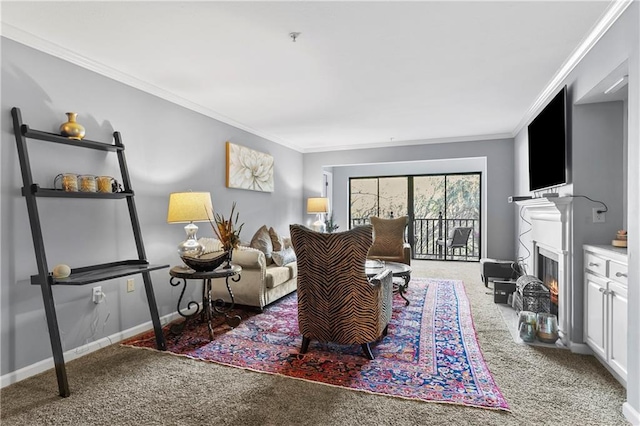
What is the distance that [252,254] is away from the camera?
3.85m

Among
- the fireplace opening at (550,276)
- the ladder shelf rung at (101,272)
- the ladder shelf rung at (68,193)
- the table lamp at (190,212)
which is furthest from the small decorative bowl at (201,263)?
the fireplace opening at (550,276)

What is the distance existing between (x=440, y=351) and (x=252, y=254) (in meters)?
2.13

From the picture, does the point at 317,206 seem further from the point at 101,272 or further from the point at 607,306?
the point at 607,306

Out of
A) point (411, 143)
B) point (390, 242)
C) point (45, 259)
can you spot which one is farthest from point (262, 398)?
point (411, 143)

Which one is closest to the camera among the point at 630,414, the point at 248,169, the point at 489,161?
the point at 630,414

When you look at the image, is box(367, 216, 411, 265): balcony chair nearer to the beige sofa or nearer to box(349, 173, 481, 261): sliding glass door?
the beige sofa

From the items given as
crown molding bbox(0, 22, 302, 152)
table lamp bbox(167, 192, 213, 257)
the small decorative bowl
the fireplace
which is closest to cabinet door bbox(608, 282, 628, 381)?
the fireplace

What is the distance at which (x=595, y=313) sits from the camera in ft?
8.39

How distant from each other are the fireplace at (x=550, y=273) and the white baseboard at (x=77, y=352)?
4005 millimetres

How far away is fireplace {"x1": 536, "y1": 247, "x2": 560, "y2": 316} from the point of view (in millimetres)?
3510

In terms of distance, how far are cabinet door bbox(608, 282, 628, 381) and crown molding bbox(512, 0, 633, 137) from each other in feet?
5.65

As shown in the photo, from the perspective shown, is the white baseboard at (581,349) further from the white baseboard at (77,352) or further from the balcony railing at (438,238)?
the balcony railing at (438,238)

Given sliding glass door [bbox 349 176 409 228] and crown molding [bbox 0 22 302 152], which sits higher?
crown molding [bbox 0 22 302 152]

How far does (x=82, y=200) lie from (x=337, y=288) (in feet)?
7.25
